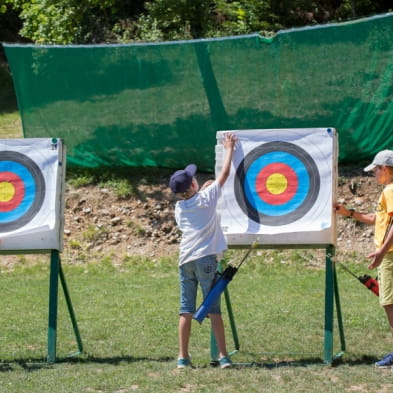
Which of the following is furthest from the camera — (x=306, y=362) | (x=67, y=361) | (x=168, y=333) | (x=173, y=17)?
(x=173, y=17)

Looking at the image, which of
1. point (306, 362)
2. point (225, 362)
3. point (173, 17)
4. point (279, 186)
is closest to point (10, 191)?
point (279, 186)

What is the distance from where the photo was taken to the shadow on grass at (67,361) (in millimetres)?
6875

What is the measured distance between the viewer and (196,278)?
6.57m

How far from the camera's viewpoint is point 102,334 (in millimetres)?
7957

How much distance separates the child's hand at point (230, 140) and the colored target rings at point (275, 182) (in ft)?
0.59

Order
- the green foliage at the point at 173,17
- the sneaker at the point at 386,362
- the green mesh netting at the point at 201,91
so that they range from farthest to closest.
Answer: the green foliage at the point at 173,17 → the green mesh netting at the point at 201,91 → the sneaker at the point at 386,362

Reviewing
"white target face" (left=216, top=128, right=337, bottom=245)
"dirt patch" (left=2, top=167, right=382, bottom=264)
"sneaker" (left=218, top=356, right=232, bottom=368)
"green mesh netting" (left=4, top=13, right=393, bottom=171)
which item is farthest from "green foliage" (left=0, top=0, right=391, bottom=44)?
"sneaker" (left=218, top=356, right=232, bottom=368)

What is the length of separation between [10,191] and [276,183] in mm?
2262

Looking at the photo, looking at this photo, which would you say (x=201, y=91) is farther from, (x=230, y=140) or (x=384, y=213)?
(x=384, y=213)

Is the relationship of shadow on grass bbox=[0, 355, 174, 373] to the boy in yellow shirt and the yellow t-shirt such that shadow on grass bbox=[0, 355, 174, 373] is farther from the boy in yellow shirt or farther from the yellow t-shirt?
the yellow t-shirt

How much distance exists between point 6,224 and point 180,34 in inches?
414

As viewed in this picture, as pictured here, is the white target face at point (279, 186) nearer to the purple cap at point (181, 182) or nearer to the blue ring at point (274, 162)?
the blue ring at point (274, 162)

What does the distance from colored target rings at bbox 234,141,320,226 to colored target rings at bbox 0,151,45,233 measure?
1.68 metres

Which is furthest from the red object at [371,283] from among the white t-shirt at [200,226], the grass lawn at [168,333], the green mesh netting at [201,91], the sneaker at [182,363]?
the green mesh netting at [201,91]
